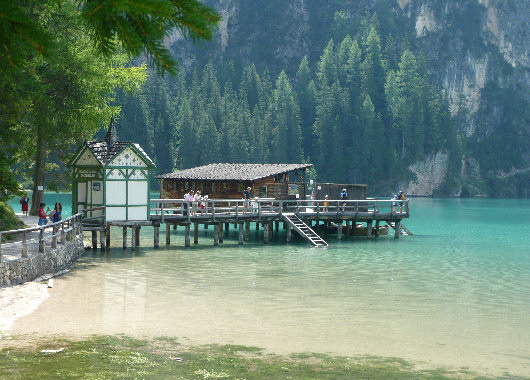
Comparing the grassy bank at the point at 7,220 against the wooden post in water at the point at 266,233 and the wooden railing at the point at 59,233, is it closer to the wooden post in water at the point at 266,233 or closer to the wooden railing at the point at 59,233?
the wooden railing at the point at 59,233

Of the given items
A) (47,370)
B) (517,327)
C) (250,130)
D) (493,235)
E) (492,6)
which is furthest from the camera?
(492,6)

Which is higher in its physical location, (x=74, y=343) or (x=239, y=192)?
(x=239, y=192)

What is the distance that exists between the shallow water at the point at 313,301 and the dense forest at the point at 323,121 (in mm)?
95167

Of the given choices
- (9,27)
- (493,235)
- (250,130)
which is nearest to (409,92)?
(250,130)

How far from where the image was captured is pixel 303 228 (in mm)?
43656

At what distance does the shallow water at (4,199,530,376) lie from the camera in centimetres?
1756

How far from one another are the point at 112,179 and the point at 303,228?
43.8 feet

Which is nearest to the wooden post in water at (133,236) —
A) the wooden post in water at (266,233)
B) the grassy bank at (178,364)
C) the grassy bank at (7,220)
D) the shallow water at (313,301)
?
the shallow water at (313,301)

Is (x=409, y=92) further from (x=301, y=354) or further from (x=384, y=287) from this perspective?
(x=301, y=354)

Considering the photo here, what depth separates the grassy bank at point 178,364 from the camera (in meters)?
13.9

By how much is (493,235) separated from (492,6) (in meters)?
127

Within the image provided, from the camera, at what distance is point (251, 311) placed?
21.4 meters

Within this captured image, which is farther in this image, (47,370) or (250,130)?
(250,130)

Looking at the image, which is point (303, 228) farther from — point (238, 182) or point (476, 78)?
point (476, 78)
